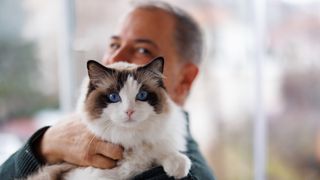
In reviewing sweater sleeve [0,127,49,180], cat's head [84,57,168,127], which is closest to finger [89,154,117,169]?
cat's head [84,57,168,127]

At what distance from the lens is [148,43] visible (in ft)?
5.02

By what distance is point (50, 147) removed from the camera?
1.32m

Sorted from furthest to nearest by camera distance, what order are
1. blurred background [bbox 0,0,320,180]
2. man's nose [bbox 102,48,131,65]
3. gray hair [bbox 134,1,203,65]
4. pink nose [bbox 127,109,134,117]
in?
blurred background [bbox 0,0,320,180] → gray hair [bbox 134,1,203,65] → man's nose [bbox 102,48,131,65] → pink nose [bbox 127,109,134,117]

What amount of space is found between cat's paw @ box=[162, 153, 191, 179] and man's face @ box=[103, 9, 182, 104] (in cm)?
42

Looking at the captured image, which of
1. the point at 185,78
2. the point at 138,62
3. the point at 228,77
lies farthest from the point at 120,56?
the point at 228,77

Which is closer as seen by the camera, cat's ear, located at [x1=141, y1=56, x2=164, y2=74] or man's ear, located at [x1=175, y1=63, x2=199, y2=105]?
cat's ear, located at [x1=141, y1=56, x2=164, y2=74]

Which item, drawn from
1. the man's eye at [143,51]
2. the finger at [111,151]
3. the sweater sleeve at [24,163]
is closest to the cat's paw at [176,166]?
the finger at [111,151]

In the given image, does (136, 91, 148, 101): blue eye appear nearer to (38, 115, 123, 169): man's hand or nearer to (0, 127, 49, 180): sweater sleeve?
(38, 115, 123, 169): man's hand

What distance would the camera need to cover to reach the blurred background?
2.63 meters

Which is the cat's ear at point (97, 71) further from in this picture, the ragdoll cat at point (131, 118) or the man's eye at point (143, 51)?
the man's eye at point (143, 51)

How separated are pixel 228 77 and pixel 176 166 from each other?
188 centimetres

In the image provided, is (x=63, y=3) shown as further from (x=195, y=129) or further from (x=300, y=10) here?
(x=300, y=10)

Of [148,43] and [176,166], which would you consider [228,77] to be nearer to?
[148,43]

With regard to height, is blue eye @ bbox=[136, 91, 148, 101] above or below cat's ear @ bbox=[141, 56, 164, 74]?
below
